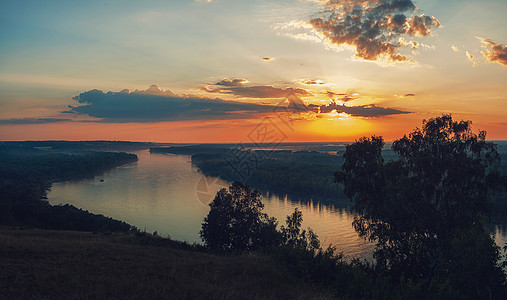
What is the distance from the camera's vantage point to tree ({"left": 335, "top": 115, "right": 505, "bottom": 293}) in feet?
83.3

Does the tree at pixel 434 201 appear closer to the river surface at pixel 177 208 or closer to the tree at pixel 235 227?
the tree at pixel 235 227

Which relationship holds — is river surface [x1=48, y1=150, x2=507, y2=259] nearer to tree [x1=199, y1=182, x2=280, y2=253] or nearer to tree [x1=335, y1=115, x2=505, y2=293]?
tree [x1=199, y1=182, x2=280, y2=253]

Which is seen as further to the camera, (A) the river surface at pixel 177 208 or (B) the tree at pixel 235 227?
(A) the river surface at pixel 177 208

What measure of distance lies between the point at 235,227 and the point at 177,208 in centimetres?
4209

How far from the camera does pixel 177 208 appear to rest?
80.8 metres

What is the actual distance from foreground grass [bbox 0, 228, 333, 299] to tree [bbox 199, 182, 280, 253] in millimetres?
19522

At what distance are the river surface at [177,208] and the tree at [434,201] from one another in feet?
76.8

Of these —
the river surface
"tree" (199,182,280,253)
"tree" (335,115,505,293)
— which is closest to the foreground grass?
"tree" (335,115,505,293)

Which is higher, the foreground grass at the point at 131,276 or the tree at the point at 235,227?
the foreground grass at the point at 131,276

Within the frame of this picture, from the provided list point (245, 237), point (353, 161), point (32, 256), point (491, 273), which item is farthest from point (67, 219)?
point (491, 273)

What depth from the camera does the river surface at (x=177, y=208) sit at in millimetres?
60394

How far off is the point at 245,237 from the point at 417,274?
2073 centimetres

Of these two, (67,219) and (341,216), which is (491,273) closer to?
(341,216)

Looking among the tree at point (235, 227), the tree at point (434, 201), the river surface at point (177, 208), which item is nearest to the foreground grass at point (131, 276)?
the tree at point (434, 201)
